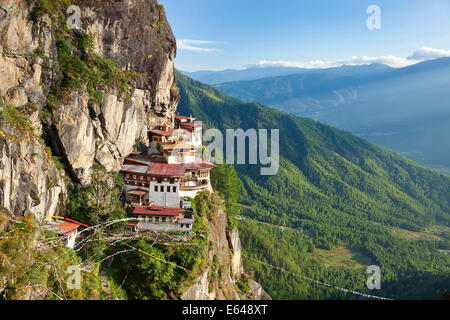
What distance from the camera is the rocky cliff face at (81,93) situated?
87.9ft

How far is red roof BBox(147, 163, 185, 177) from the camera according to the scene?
127ft

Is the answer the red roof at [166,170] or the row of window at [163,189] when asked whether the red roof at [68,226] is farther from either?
the red roof at [166,170]

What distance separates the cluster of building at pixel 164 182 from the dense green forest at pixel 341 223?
40.1 meters

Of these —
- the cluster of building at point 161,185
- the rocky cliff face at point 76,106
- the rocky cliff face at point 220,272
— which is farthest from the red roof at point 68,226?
the rocky cliff face at point 220,272

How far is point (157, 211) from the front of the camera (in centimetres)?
3528

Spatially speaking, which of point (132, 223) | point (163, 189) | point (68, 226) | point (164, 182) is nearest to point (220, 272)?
point (132, 223)

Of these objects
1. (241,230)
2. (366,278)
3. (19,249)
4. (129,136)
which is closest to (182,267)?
(19,249)

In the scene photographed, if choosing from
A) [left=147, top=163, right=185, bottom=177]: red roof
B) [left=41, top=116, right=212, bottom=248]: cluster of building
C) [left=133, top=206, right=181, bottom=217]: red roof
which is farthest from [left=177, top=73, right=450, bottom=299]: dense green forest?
[left=133, top=206, right=181, bottom=217]: red roof

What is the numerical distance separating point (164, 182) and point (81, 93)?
1355cm

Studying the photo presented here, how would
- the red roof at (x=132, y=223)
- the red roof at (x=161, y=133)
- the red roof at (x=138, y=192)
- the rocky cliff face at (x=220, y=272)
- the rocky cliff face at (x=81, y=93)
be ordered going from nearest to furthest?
the rocky cliff face at (x=81, y=93) < the rocky cliff face at (x=220, y=272) < the red roof at (x=132, y=223) < the red roof at (x=138, y=192) < the red roof at (x=161, y=133)

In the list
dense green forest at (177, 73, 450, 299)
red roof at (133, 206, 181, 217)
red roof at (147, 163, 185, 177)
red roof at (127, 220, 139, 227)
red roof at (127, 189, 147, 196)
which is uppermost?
red roof at (147, 163, 185, 177)

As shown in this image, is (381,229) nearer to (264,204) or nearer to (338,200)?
(338,200)

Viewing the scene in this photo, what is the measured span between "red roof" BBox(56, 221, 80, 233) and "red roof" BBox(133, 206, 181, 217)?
6539 millimetres

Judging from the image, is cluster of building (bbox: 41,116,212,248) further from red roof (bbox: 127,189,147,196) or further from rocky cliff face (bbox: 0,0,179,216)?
rocky cliff face (bbox: 0,0,179,216)
